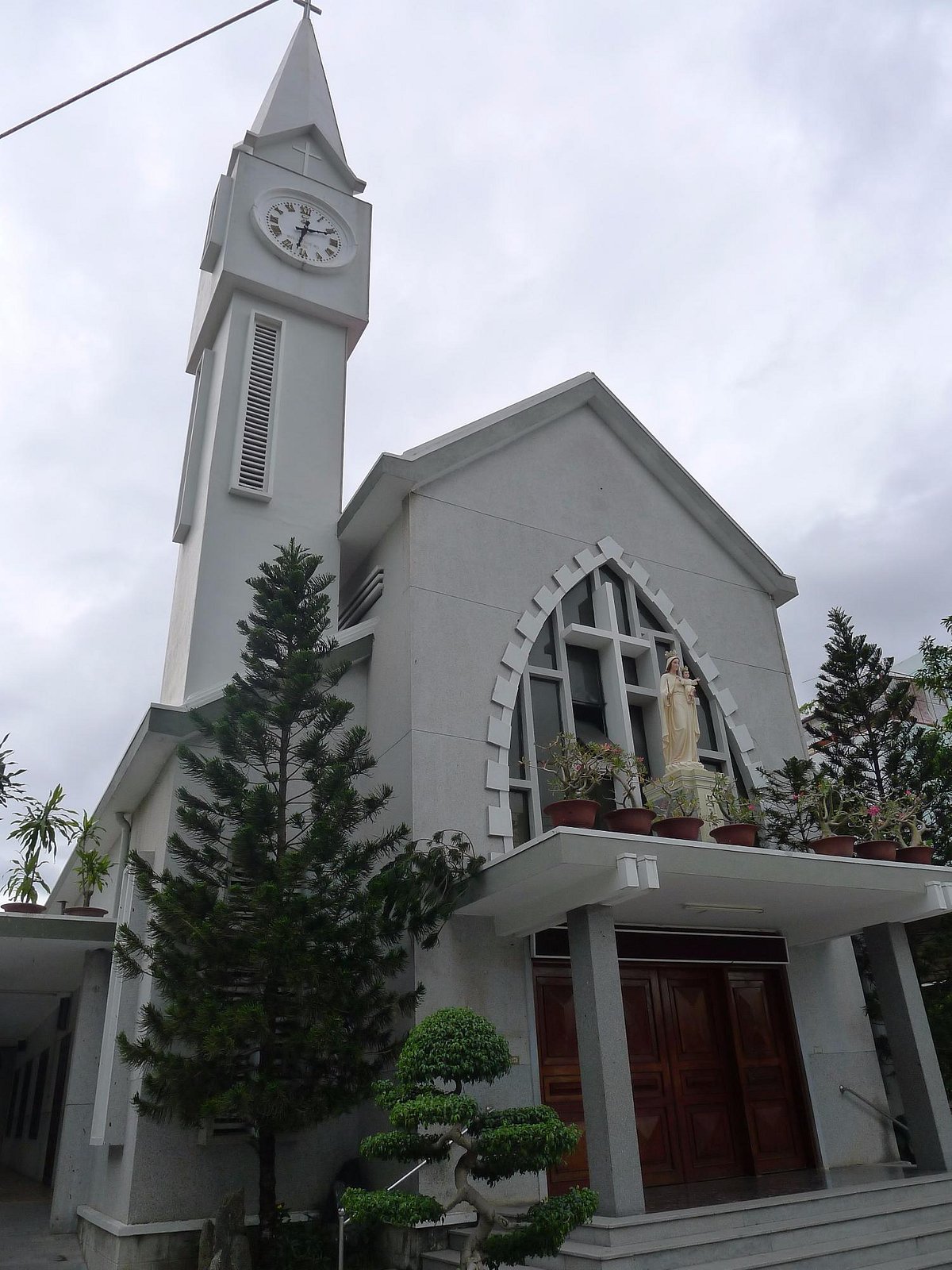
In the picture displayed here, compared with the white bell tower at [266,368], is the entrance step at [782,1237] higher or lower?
lower

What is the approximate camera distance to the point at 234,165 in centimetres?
1385

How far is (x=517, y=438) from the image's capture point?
11281 mm

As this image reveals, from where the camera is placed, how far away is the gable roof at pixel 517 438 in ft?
33.0

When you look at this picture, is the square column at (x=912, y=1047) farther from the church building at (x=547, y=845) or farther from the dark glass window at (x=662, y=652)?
the dark glass window at (x=662, y=652)

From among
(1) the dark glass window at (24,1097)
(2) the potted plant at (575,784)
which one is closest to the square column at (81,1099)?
(2) the potted plant at (575,784)

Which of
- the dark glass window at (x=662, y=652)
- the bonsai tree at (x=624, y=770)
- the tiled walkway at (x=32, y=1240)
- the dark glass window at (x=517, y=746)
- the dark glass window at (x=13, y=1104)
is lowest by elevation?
the tiled walkway at (x=32, y=1240)

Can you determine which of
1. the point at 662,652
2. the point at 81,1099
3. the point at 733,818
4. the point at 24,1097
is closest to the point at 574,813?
the point at 733,818

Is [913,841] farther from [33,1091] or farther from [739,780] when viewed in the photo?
[33,1091]

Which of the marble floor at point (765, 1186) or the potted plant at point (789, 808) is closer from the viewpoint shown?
the marble floor at point (765, 1186)

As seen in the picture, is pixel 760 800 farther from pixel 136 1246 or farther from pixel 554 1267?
pixel 136 1246

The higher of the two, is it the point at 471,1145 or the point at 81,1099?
the point at 81,1099

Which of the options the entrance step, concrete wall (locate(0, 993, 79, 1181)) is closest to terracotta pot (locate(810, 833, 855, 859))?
the entrance step

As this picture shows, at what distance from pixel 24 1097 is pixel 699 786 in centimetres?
1570

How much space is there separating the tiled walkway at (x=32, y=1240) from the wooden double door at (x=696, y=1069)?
440cm
